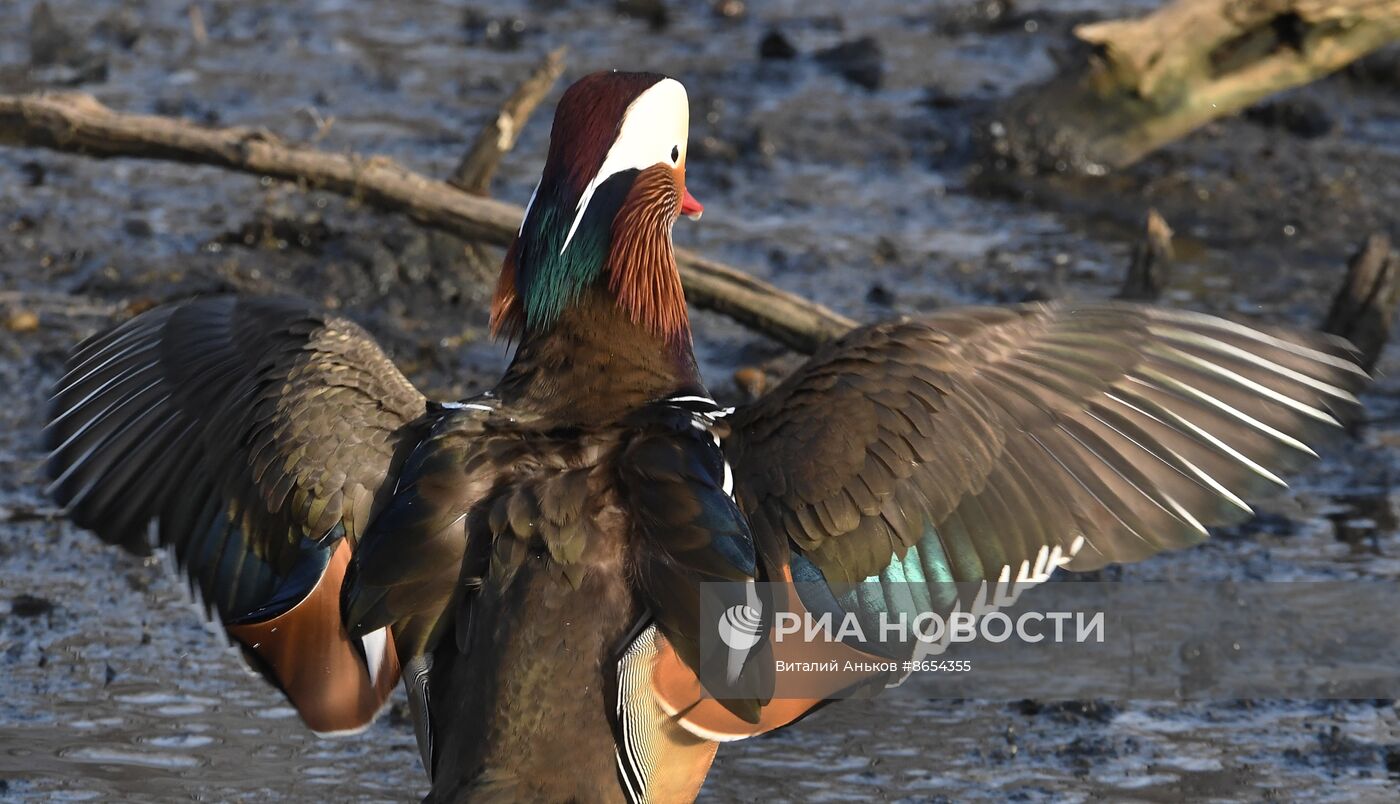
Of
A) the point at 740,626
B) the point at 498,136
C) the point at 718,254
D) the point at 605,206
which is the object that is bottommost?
the point at 718,254

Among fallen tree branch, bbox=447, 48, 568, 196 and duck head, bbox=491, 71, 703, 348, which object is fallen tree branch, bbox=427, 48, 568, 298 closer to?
fallen tree branch, bbox=447, 48, 568, 196

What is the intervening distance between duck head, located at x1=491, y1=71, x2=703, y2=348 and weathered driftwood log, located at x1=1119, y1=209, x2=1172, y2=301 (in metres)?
2.85

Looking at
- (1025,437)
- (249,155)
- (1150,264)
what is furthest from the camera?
(1150,264)

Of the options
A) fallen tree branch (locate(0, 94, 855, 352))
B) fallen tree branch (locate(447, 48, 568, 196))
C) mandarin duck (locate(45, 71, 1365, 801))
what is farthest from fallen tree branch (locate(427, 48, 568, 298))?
mandarin duck (locate(45, 71, 1365, 801))

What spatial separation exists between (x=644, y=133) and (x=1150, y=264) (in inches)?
120

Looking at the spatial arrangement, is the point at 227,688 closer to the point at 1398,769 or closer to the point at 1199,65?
the point at 1398,769

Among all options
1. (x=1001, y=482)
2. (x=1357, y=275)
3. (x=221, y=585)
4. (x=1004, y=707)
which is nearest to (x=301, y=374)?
(x=221, y=585)

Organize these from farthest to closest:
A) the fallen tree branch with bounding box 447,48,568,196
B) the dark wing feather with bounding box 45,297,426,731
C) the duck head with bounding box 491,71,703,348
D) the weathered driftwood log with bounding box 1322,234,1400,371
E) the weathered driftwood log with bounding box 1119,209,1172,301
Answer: the fallen tree branch with bounding box 447,48,568,196 < the weathered driftwood log with bounding box 1119,209,1172,301 < the weathered driftwood log with bounding box 1322,234,1400,371 < the duck head with bounding box 491,71,703,348 < the dark wing feather with bounding box 45,297,426,731

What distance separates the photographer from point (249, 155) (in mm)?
5984

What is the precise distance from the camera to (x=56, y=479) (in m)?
3.98

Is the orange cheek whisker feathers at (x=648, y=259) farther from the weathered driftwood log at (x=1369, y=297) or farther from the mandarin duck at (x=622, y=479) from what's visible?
the weathered driftwood log at (x=1369, y=297)

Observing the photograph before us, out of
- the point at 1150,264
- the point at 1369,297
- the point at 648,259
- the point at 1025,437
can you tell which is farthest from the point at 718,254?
the point at 1025,437

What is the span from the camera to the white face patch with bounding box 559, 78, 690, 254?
12.1 ft

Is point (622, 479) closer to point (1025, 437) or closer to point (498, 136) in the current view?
point (1025, 437)
